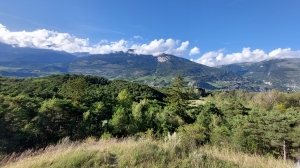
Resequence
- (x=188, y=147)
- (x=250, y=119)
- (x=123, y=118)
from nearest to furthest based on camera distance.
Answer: (x=188, y=147)
(x=250, y=119)
(x=123, y=118)

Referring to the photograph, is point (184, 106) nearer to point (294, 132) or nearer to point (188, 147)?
point (294, 132)

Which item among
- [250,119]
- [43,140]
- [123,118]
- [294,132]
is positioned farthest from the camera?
[123,118]

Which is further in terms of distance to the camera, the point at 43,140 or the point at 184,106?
the point at 184,106

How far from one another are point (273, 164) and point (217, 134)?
32.9m

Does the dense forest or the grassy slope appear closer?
the grassy slope

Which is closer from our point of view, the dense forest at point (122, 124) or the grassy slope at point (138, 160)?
the grassy slope at point (138, 160)

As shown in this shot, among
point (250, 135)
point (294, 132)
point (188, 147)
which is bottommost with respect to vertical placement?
point (250, 135)

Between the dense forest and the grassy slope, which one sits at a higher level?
the grassy slope

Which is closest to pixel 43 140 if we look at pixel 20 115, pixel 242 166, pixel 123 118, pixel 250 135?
pixel 20 115

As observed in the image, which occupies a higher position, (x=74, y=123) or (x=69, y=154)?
(x=69, y=154)

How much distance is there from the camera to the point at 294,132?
27625 mm

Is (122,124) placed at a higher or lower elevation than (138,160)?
lower

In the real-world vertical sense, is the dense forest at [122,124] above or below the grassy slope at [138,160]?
below

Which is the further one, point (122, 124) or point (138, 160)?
point (122, 124)
